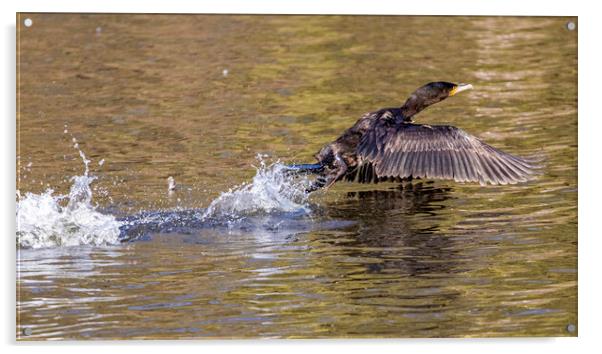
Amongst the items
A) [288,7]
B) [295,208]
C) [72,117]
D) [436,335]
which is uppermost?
[288,7]

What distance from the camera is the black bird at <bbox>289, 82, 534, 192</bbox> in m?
7.88

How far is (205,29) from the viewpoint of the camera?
7816 mm

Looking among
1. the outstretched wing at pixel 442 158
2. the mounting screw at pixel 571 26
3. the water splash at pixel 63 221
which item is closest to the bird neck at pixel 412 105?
the outstretched wing at pixel 442 158

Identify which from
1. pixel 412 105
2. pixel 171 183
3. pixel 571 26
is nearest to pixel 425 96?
pixel 412 105

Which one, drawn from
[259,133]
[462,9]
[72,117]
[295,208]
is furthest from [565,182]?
[72,117]

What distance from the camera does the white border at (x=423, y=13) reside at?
6.92 meters

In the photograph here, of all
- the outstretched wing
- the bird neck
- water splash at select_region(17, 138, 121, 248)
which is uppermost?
the bird neck

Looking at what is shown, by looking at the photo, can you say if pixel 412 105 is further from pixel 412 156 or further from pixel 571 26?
pixel 571 26

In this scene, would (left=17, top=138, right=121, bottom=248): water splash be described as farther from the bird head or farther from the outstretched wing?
the bird head

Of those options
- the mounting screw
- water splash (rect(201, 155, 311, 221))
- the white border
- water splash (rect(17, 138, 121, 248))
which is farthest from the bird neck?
water splash (rect(17, 138, 121, 248))

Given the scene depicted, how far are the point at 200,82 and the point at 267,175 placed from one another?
1.14m

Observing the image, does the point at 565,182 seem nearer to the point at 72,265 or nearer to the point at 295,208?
the point at 295,208

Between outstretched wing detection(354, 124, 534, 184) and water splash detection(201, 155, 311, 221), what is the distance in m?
0.51

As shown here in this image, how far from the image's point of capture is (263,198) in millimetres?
8203
